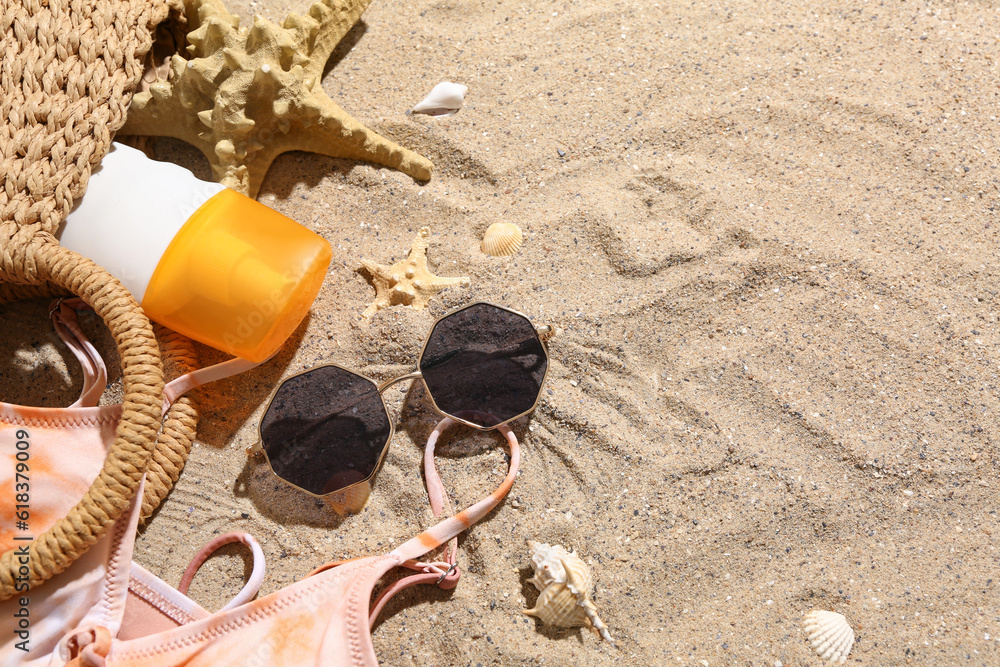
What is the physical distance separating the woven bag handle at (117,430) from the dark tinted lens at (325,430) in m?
0.28

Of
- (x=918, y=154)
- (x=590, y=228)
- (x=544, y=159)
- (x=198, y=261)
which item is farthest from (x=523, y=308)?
(x=918, y=154)

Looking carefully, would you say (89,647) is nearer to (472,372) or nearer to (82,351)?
(82,351)

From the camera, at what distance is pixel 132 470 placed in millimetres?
1329

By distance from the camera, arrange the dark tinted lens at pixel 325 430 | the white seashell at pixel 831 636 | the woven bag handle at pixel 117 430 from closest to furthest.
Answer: the woven bag handle at pixel 117 430
the white seashell at pixel 831 636
the dark tinted lens at pixel 325 430

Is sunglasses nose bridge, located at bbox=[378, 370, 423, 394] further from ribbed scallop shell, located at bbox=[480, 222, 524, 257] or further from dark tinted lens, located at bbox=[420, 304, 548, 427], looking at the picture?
ribbed scallop shell, located at bbox=[480, 222, 524, 257]

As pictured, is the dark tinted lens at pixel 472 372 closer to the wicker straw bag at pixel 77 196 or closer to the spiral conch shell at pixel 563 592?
the spiral conch shell at pixel 563 592

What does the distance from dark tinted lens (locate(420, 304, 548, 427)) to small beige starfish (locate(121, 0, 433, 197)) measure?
0.47 meters

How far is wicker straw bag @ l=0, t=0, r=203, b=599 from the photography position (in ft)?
4.32

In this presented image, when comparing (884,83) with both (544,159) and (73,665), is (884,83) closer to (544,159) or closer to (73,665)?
(544,159)

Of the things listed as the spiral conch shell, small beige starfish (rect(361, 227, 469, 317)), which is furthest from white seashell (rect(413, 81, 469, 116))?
the spiral conch shell

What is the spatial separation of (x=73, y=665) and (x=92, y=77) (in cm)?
130

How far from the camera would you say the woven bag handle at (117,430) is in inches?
50.9

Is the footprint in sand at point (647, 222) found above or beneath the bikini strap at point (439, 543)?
above

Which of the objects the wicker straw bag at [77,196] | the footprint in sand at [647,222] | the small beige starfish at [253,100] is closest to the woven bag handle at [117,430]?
the wicker straw bag at [77,196]
